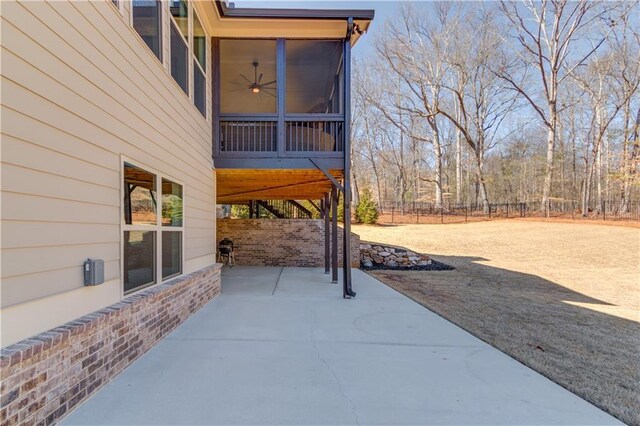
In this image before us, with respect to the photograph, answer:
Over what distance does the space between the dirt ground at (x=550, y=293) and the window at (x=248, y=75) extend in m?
5.61

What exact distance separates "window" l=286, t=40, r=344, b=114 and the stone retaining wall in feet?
15.9

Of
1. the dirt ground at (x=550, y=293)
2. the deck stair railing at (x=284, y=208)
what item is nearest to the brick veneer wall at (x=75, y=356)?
the dirt ground at (x=550, y=293)

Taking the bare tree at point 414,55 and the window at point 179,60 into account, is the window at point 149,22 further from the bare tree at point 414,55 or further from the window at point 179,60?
the bare tree at point 414,55

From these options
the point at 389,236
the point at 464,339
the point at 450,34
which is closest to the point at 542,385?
the point at 464,339

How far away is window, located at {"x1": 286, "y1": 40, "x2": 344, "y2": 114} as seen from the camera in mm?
6328

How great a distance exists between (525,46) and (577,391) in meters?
25.4

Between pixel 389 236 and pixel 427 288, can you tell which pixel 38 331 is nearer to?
pixel 427 288

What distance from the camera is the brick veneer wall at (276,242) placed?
10164mm

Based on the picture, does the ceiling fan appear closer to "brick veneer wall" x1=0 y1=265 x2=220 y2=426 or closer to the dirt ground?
the dirt ground

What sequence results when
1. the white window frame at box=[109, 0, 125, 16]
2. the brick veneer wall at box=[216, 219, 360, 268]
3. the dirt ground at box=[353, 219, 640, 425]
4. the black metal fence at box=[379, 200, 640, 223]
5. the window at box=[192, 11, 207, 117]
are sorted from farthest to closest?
the black metal fence at box=[379, 200, 640, 223]
the brick veneer wall at box=[216, 219, 360, 268]
the window at box=[192, 11, 207, 117]
the dirt ground at box=[353, 219, 640, 425]
the white window frame at box=[109, 0, 125, 16]

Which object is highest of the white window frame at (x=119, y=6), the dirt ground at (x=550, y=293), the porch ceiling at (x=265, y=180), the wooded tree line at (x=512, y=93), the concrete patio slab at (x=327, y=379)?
the wooded tree line at (x=512, y=93)

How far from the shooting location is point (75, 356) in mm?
2254

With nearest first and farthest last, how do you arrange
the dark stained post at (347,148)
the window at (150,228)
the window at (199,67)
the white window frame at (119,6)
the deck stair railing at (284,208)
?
the white window frame at (119,6)
the window at (150,228)
the window at (199,67)
the dark stained post at (347,148)
the deck stair railing at (284,208)

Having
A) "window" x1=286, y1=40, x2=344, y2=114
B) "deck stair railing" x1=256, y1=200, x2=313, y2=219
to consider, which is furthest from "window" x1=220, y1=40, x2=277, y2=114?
"deck stair railing" x1=256, y1=200, x2=313, y2=219
